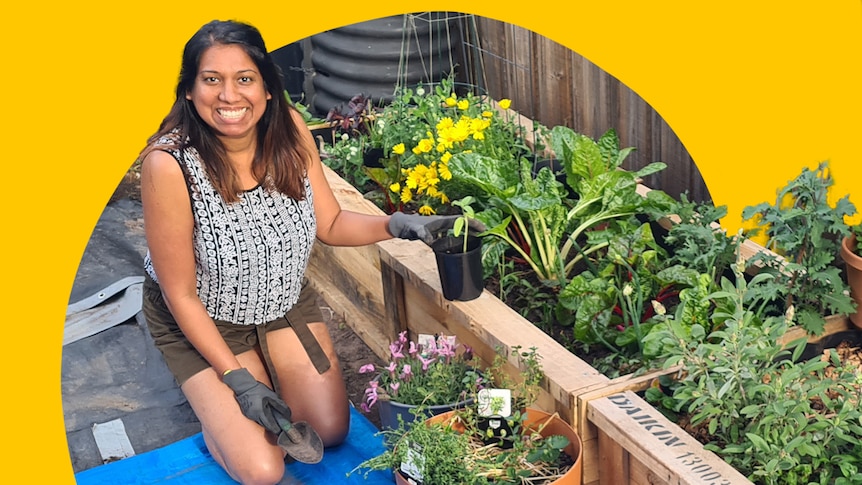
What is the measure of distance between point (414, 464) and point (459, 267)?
2.29 ft

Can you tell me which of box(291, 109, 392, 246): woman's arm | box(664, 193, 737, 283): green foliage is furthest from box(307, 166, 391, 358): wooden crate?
box(664, 193, 737, 283): green foliage

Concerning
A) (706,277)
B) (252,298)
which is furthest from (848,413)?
(252,298)

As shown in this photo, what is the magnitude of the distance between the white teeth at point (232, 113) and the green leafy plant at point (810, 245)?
1.42 metres

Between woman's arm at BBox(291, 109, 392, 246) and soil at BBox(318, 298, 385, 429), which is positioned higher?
woman's arm at BBox(291, 109, 392, 246)

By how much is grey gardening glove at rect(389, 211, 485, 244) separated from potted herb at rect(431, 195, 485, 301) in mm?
24

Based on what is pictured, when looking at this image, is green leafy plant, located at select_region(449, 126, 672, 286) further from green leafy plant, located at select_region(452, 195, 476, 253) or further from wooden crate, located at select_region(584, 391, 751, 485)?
wooden crate, located at select_region(584, 391, 751, 485)

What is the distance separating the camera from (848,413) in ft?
7.53

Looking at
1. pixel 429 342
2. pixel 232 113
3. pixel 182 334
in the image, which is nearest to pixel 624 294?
pixel 429 342

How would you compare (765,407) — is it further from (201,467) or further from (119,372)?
(119,372)

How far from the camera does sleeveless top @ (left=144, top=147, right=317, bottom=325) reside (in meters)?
2.86

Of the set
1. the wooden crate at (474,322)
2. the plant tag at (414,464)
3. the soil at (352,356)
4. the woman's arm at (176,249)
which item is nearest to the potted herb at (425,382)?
the wooden crate at (474,322)

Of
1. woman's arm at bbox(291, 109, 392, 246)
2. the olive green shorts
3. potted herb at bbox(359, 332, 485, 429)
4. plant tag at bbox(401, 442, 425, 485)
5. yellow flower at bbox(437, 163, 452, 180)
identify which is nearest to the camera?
plant tag at bbox(401, 442, 425, 485)

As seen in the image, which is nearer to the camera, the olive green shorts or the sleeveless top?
the sleeveless top

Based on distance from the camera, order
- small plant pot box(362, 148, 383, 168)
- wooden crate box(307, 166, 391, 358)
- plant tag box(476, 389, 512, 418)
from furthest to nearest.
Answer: small plant pot box(362, 148, 383, 168)
wooden crate box(307, 166, 391, 358)
plant tag box(476, 389, 512, 418)
